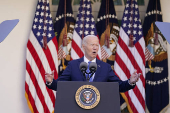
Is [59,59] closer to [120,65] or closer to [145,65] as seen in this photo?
[120,65]

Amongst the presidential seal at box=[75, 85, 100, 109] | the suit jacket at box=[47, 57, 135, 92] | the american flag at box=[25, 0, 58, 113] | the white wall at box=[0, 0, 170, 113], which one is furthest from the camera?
the white wall at box=[0, 0, 170, 113]

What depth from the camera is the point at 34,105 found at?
527 cm

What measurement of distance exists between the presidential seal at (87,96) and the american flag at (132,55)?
310 centimetres

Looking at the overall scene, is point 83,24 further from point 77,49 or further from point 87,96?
point 87,96

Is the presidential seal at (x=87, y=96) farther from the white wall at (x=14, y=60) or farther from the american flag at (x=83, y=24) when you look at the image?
the white wall at (x=14, y=60)

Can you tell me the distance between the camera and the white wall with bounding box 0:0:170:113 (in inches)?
212

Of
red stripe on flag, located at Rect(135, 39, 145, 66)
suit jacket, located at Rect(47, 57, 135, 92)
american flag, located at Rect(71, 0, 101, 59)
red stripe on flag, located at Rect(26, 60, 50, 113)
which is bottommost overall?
red stripe on flag, located at Rect(26, 60, 50, 113)

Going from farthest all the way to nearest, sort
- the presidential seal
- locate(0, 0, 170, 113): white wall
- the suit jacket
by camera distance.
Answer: locate(0, 0, 170, 113): white wall
the suit jacket
the presidential seal

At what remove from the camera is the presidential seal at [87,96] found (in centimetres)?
230

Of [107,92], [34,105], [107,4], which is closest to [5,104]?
[34,105]

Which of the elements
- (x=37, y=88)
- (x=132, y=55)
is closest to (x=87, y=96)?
(x=37, y=88)

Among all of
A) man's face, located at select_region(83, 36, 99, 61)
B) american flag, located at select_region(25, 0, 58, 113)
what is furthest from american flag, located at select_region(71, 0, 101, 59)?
man's face, located at select_region(83, 36, 99, 61)

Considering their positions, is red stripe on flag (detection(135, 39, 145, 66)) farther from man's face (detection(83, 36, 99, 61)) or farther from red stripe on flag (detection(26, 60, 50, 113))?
man's face (detection(83, 36, 99, 61))

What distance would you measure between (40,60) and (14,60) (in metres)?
0.51
